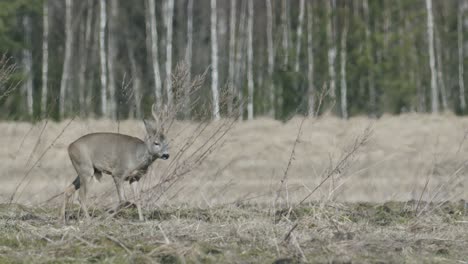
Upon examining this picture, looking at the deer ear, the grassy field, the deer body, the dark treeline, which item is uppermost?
the dark treeline

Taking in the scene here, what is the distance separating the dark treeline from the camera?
37.2 metres

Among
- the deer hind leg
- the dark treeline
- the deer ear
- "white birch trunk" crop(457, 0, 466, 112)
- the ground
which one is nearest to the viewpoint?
the ground

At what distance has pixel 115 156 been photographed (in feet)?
38.6

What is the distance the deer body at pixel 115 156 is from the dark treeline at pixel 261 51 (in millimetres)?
20492

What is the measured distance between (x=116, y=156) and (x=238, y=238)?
346 centimetres

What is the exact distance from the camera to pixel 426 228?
31.7 ft

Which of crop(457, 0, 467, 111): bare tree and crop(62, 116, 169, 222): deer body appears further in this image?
crop(457, 0, 467, 111): bare tree

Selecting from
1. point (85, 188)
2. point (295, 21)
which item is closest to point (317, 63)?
point (295, 21)

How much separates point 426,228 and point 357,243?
1.78 metres

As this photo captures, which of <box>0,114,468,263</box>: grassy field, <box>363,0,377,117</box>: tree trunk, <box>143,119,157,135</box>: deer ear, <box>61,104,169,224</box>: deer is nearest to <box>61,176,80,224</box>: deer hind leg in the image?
<box>61,104,169,224</box>: deer

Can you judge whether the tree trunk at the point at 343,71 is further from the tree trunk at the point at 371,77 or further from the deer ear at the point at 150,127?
the deer ear at the point at 150,127

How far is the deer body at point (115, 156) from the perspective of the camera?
11531mm

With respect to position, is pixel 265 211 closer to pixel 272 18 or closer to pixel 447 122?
pixel 447 122

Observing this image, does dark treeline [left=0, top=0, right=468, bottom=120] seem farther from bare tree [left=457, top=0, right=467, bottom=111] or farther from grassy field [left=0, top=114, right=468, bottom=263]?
grassy field [left=0, top=114, right=468, bottom=263]
